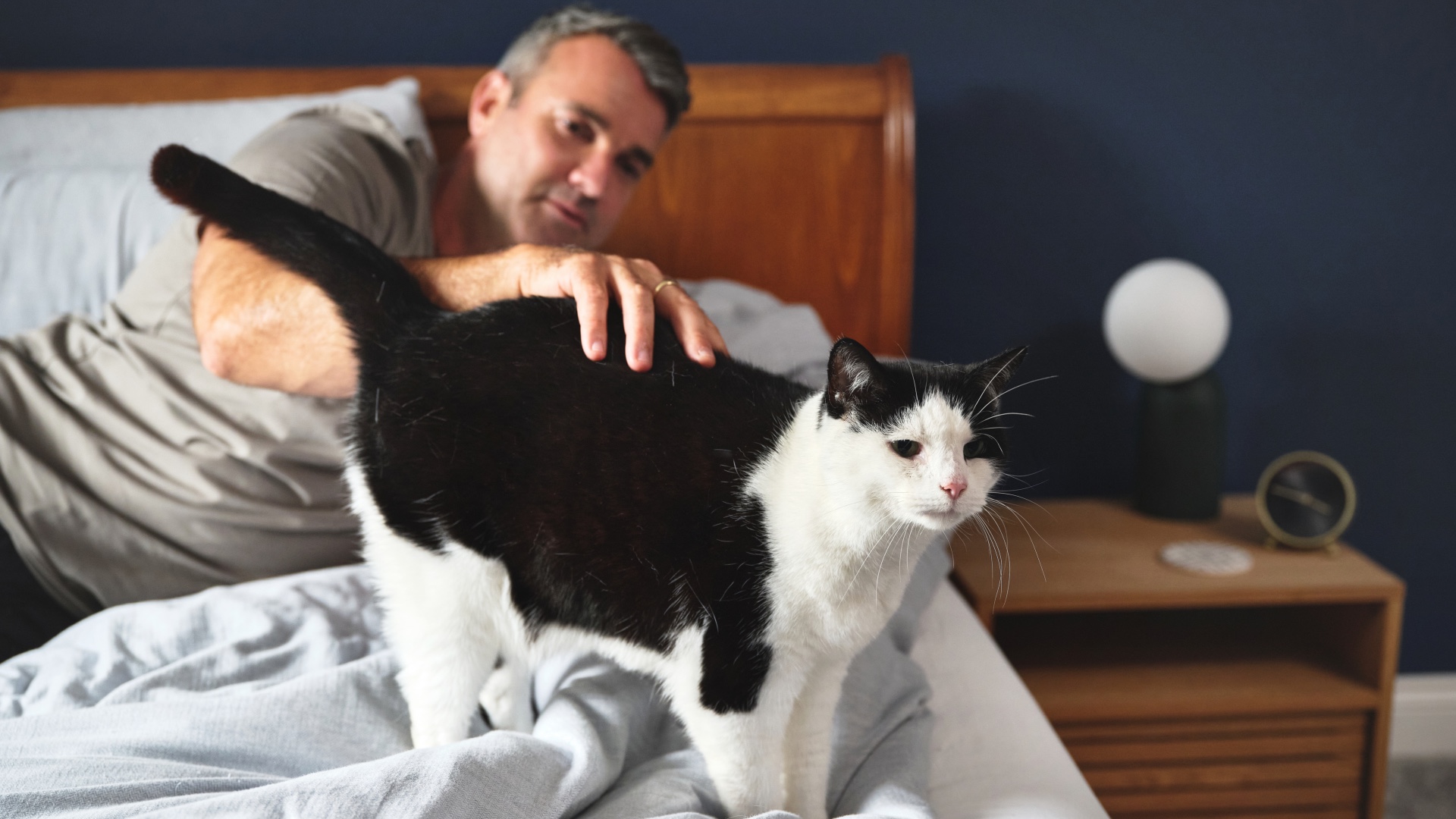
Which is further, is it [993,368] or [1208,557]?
[1208,557]

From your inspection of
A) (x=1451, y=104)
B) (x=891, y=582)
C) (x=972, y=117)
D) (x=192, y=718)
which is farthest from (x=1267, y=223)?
(x=192, y=718)

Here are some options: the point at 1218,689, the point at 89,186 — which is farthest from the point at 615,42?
the point at 1218,689

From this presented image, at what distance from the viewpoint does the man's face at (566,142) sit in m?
1.45

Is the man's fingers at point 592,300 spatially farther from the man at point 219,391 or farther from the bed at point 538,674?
the bed at point 538,674

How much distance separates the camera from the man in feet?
3.34

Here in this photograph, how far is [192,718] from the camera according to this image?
85 centimetres

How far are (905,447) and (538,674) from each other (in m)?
0.52

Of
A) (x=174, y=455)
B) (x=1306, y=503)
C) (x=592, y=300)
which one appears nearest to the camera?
(x=592, y=300)

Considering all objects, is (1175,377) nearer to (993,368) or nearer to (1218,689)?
(1218,689)

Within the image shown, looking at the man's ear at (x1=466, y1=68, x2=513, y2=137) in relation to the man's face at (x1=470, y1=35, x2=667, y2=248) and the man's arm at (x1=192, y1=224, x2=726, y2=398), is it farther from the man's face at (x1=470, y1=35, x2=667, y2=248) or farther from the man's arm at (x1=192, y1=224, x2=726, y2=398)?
the man's arm at (x1=192, y1=224, x2=726, y2=398)

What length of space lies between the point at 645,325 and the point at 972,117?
1.36 meters

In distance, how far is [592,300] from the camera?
32.6 inches

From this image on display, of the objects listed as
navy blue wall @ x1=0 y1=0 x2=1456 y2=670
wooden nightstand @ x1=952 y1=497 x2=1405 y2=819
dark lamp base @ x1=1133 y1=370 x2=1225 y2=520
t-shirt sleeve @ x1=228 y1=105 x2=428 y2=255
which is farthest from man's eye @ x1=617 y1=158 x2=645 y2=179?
dark lamp base @ x1=1133 y1=370 x2=1225 y2=520

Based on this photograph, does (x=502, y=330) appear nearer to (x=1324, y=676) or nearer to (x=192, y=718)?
(x=192, y=718)
